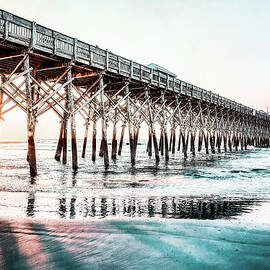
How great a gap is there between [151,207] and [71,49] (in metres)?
9.69

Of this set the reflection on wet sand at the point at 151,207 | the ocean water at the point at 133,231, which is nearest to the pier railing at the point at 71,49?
the ocean water at the point at 133,231

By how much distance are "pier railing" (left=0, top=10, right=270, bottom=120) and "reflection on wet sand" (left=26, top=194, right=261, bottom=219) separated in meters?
6.91

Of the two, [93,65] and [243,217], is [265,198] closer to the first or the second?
[243,217]

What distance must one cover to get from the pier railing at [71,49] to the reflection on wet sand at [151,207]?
6911 mm

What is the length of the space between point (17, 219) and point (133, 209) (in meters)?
2.20

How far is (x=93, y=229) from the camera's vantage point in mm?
3686

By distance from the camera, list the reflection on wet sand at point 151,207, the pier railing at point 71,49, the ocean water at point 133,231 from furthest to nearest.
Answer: the pier railing at point 71,49 < the reflection on wet sand at point 151,207 < the ocean water at point 133,231

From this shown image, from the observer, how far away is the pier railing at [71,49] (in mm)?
9812

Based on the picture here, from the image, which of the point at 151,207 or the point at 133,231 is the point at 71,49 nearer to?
the point at 151,207

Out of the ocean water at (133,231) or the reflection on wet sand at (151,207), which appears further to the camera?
the reflection on wet sand at (151,207)

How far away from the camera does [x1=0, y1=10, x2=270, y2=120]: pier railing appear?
32.2 feet

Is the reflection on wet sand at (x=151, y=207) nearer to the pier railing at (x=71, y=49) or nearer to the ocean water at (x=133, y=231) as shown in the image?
the ocean water at (x=133, y=231)

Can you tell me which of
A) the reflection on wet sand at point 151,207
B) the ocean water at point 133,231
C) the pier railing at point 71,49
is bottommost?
the reflection on wet sand at point 151,207

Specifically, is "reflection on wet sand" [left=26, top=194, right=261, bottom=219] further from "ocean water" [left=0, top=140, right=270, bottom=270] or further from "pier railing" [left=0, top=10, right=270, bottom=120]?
"pier railing" [left=0, top=10, right=270, bottom=120]
